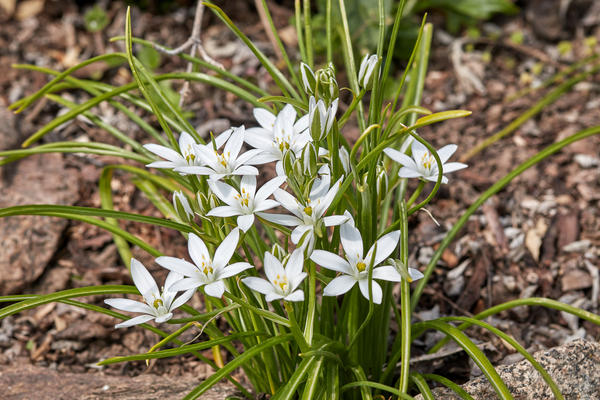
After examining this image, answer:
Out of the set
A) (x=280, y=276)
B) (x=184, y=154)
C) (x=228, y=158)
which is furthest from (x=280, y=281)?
(x=184, y=154)

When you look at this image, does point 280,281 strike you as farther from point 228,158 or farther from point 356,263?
point 228,158

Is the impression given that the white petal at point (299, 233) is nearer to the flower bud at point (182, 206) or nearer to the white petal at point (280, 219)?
the white petal at point (280, 219)

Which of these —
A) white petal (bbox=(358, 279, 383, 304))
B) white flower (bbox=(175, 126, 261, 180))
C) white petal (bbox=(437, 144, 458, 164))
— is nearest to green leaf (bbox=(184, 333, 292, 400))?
white petal (bbox=(358, 279, 383, 304))

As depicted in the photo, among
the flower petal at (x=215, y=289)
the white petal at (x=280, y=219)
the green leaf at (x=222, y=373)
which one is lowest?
the green leaf at (x=222, y=373)

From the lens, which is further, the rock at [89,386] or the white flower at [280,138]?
the rock at [89,386]

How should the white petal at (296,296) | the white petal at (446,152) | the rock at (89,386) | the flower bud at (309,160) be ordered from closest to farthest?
the white petal at (296,296)
the flower bud at (309,160)
the white petal at (446,152)
the rock at (89,386)

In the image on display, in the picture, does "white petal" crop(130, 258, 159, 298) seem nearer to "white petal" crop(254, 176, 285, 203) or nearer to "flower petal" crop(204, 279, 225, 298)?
"flower petal" crop(204, 279, 225, 298)

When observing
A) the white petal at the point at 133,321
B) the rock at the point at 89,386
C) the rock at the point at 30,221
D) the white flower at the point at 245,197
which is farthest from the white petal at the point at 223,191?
the rock at the point at 30,221
